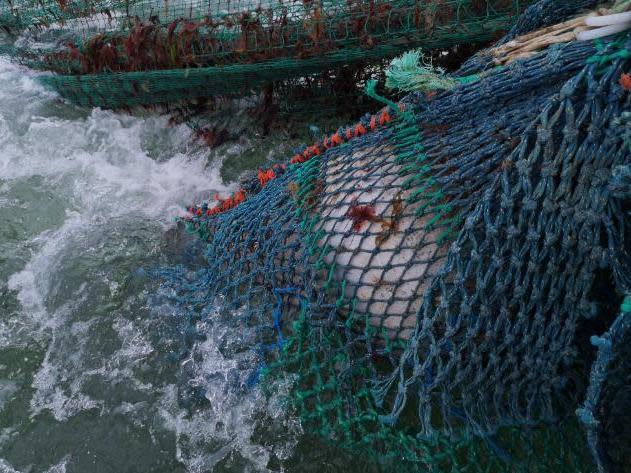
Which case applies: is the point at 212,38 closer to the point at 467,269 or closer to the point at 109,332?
the point at 109,332

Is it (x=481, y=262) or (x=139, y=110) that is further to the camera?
(x=139, y=110)

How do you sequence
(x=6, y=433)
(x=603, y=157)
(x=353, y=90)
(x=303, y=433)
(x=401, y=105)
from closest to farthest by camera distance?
(x=603, y=157), (x=401, y=105), (x=303, y=433), (x=6, y=433), (x=353, y=90)

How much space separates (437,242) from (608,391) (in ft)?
2.47

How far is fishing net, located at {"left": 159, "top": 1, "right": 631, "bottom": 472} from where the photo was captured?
1660mm

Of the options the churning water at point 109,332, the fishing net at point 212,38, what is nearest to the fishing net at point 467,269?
the churning water at point 109,332

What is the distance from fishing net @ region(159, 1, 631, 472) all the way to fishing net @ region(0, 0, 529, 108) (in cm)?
128

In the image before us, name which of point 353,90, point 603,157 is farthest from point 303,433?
point 353,90

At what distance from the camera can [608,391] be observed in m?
1.76

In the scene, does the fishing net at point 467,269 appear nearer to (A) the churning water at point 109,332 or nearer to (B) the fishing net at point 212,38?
(A) the churning water at point 109,332

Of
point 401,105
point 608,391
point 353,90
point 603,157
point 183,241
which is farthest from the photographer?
point 353,90

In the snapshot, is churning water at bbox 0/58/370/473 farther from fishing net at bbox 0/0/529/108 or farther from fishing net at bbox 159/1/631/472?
fishing net at bbox 0/0/529/108

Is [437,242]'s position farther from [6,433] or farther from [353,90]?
[353,90]

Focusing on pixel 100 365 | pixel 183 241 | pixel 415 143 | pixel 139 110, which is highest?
pixel 415 143

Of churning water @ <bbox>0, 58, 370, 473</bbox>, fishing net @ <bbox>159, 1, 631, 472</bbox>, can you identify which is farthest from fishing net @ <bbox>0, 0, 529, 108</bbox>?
fishing net @ <bbox>159, 1, 631, 472</bbox>
